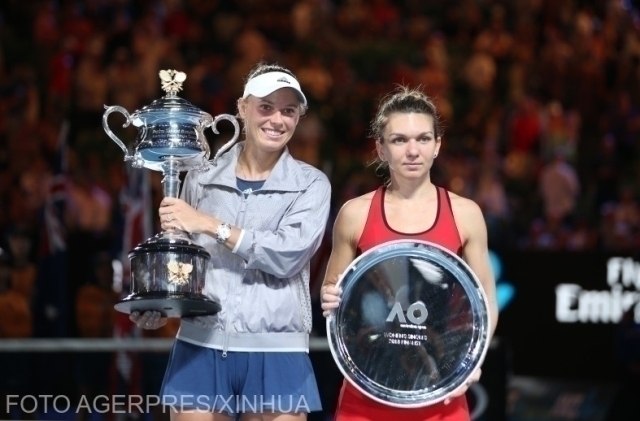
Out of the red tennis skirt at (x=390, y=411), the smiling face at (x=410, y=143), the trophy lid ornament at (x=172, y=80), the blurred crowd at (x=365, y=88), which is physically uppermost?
the blurred crowd at (x=365, y=88)

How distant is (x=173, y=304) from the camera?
4234 millimetres

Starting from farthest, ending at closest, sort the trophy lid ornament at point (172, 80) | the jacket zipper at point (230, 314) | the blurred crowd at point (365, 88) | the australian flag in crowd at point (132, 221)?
the blurred crowd at point (365, 88)
the australian flag in crowd at point (132, 221)
the trophy lid ornament at point (172, 80)
the jacket zipper at point (230, 314)

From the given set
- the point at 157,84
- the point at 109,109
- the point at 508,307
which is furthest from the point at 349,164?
the point at 109,109

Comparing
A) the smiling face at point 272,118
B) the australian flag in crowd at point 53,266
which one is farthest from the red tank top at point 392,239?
the australian flag in crowd at point 53,266

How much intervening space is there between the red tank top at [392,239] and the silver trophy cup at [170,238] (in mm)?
527

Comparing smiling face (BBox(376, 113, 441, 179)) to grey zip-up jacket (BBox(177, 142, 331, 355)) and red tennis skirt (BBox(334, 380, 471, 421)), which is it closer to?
grey zip-up jacket (BBox(177, 142, 331, 355))

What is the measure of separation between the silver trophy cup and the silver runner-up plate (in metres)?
0.45

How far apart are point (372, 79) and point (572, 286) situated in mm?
5087

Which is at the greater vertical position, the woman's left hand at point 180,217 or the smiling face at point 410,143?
the smiling face at point 410,143

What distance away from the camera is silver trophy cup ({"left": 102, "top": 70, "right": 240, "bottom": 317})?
4.22 metres

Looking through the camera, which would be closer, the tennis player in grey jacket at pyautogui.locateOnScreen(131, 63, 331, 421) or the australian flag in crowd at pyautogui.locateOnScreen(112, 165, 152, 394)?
the tennis player in grey jacket at pyautogui.locateOnScreen(131, 63, 331, 421)

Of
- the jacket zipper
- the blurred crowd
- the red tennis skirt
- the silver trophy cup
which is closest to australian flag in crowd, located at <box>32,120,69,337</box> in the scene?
the blurred crowd

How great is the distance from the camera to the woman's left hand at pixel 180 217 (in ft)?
13.9

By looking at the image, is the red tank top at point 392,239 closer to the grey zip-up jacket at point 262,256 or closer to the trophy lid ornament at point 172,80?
the grey zip-up jacket at point 262,256
